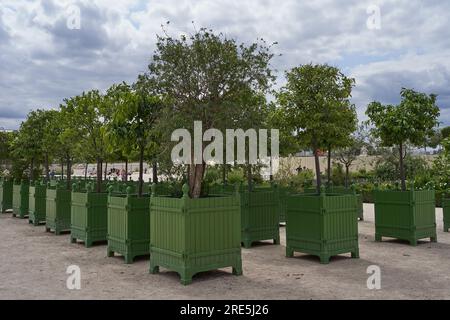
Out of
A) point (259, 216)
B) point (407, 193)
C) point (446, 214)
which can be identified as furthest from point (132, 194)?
point (446, 214)

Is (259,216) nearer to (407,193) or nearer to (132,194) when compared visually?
(132,194)

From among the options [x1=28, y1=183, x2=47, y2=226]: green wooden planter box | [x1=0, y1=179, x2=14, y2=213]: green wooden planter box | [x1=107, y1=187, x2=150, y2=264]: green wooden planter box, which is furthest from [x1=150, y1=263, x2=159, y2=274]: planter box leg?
[x1=0, y1=179, x2=14, y2=213]: green wooden planter box

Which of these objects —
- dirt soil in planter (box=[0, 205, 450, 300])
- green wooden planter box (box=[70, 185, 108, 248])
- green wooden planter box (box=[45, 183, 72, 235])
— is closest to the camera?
dirt soil in planter (box=[0, 205, 450, 300])

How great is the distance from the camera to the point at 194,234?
7.14 metres

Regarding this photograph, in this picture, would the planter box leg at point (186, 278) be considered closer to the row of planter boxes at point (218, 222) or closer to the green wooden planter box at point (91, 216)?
the row of planter boxes at point (218, 222)

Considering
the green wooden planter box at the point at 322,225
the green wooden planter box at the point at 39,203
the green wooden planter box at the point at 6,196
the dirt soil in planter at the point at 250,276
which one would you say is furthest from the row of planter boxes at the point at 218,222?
the green wooden planter box at the point at 6,196

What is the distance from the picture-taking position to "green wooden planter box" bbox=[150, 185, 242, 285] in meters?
7.07

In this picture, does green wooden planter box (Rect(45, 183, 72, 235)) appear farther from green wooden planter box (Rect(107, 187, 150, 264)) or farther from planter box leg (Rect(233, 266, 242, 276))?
planter box leg (Rect(233, 266, 242, 276))

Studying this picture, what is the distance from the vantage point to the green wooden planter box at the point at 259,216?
10.7m

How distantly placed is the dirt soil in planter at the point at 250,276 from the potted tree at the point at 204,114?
0.44m

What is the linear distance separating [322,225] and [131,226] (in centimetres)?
349

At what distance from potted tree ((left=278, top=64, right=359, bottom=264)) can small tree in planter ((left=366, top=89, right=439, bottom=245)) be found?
1158 mm
